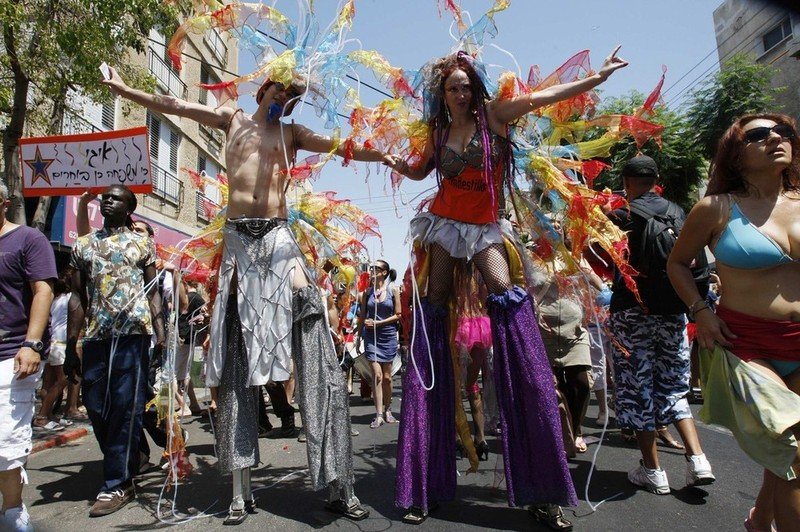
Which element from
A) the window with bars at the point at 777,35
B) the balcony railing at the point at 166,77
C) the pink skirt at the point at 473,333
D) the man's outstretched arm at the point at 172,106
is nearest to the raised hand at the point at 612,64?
the pink skirt at the point at 473,333

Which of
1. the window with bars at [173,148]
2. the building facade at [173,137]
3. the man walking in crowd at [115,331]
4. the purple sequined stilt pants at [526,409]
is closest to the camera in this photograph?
the purple sequined stilt pants at [526,409]

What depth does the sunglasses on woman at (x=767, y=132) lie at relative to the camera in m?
2.33

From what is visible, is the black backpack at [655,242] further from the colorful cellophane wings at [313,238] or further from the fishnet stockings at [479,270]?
the colorful cellophane wings at [313,238]

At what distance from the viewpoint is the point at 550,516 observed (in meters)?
2.61

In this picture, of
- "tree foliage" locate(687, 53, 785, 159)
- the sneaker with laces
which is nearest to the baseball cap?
the sneaker with laces

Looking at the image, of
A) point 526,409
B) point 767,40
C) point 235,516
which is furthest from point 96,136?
point 767,40

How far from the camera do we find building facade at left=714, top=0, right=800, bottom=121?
1892cm

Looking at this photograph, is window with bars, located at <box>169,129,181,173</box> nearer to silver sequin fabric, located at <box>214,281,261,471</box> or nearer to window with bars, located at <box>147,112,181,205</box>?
window with bars, located at <box>147,112,181,205</box>

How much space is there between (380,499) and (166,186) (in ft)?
54.9

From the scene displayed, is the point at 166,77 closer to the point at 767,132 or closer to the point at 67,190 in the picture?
the point at 67,190

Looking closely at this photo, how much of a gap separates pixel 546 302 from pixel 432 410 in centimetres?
189

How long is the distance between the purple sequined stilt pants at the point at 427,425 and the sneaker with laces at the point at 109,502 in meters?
1.66

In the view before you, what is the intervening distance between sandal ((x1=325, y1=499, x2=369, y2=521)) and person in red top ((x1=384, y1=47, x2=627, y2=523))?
231mm

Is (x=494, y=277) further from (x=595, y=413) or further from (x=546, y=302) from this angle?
(x=595, y=413)
